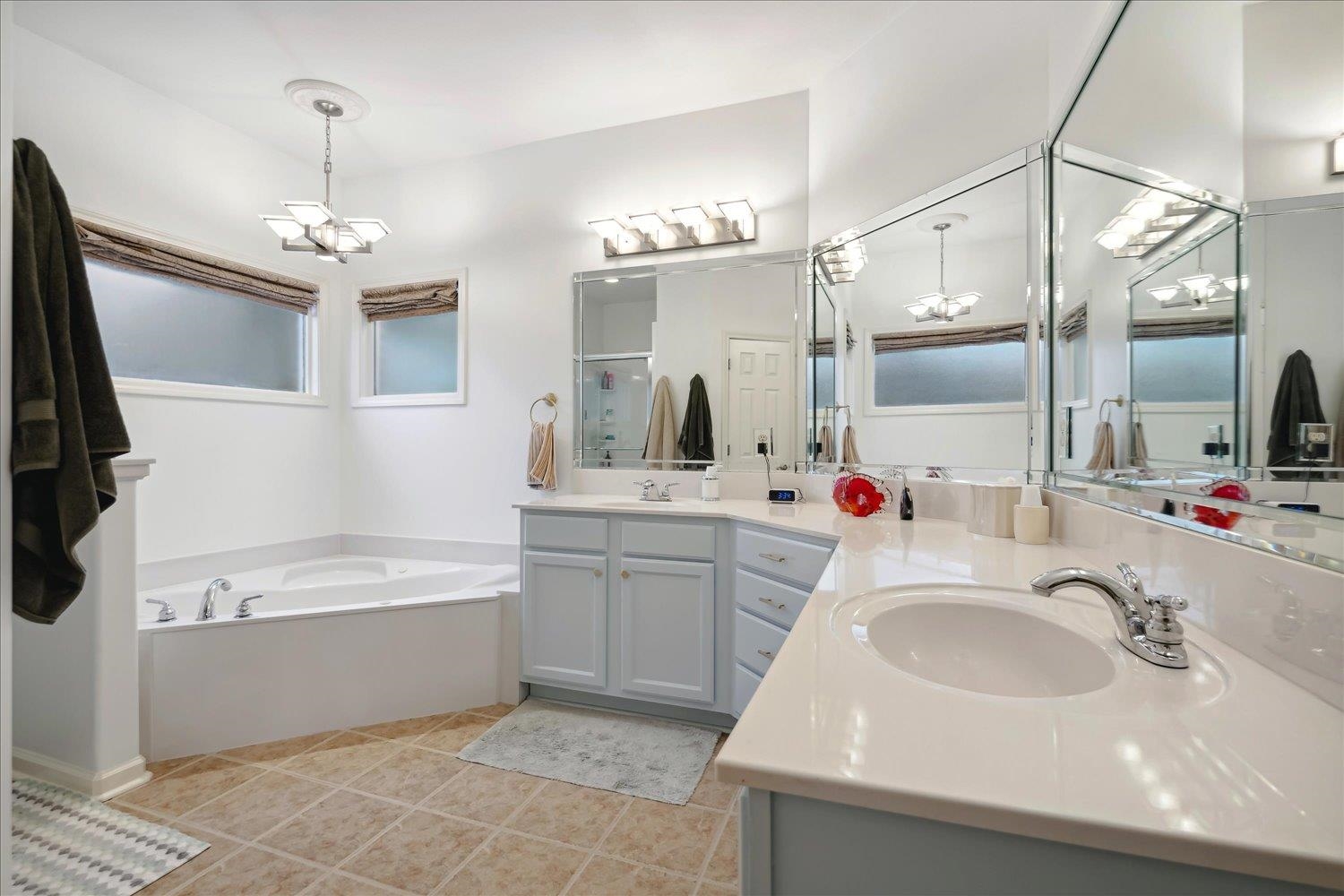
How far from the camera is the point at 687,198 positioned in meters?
2.98

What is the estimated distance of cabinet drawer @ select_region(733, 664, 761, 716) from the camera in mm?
2152

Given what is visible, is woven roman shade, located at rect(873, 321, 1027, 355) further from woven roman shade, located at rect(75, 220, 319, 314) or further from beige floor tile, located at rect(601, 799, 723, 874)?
woven roman shade, located at rect(75, 220, 319, 314)

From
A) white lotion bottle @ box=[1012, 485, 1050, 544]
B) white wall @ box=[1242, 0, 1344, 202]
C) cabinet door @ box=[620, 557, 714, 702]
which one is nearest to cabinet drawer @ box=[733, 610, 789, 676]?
cabinet door @ box=[620, 557, 714, 702]

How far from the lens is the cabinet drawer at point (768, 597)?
1.96 m

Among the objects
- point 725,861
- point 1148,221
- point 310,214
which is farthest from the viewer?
point 310,214

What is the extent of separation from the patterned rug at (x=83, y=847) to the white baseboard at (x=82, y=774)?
0.09 feet

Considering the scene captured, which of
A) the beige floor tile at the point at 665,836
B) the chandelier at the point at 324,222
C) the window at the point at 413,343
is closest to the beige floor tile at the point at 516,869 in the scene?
the beige floor tile at the point at 665,836

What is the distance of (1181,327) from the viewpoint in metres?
1.00

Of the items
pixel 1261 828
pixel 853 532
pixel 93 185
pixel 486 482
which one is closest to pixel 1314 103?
pixel 1261 828

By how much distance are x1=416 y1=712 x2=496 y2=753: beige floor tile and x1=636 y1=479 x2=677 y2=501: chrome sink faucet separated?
1189 millimetres

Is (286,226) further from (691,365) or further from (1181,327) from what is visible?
(1181,327)

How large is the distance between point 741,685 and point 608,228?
2.26 meters

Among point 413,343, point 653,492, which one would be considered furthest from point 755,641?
point 413,343

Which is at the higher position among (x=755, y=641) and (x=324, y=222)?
(x=324, y=222)
